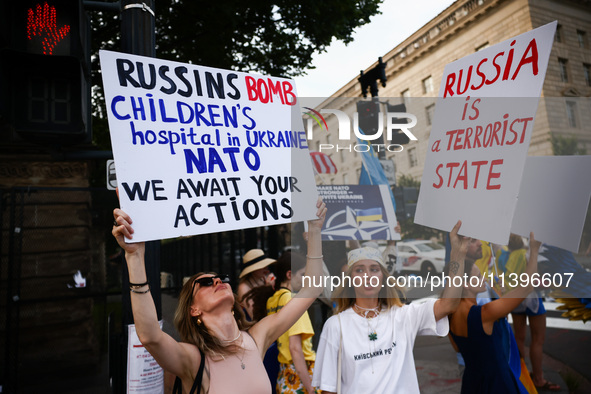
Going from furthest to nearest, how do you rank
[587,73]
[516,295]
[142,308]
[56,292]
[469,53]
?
[469,53]
[587,73]
[56,292]
[516,295]
[142,308]

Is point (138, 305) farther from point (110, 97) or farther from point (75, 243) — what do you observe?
point (75, 243)

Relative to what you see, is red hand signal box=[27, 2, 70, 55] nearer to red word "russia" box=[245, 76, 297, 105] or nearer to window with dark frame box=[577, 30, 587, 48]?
red word "russia" box=[245, 76, 297, 105]

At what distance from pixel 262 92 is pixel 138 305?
4.45 ft

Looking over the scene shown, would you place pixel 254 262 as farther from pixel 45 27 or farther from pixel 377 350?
pixel 45 27

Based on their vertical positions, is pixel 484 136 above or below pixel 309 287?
above

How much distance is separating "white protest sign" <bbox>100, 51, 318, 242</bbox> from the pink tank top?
66 cm

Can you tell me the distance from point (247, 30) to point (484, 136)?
6351 millimetres

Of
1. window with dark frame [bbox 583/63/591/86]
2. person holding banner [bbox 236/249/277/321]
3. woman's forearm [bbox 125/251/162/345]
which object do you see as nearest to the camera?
woman's forearm [bbox 125/251/162/345]

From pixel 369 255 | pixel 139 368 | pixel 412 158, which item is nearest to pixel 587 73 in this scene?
pixel 412 158

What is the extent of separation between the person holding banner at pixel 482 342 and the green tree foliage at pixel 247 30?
5495 mm

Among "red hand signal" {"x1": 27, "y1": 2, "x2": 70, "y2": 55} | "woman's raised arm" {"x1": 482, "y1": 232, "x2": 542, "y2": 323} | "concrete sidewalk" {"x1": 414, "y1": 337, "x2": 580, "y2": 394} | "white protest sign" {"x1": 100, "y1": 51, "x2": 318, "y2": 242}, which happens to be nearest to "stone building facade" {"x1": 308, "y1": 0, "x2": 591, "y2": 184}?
"white protest sign" {"x1": 100, "y1": 51, "x2": 318, "y2": 242}

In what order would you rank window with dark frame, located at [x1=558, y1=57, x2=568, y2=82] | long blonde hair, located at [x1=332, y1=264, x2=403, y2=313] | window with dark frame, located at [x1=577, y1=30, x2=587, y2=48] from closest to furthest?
1. long blonde hair, located at [x1=332, y1=264, x2=403, y2=313]
2. window with dark frame, located at [x1=558, y1=57, x2=568, y2=82]
3. window with dark frame, located at [x1=577, y1=30, x2=587, y2=48]

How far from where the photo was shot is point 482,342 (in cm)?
277

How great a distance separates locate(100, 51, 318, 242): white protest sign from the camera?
2.03m
